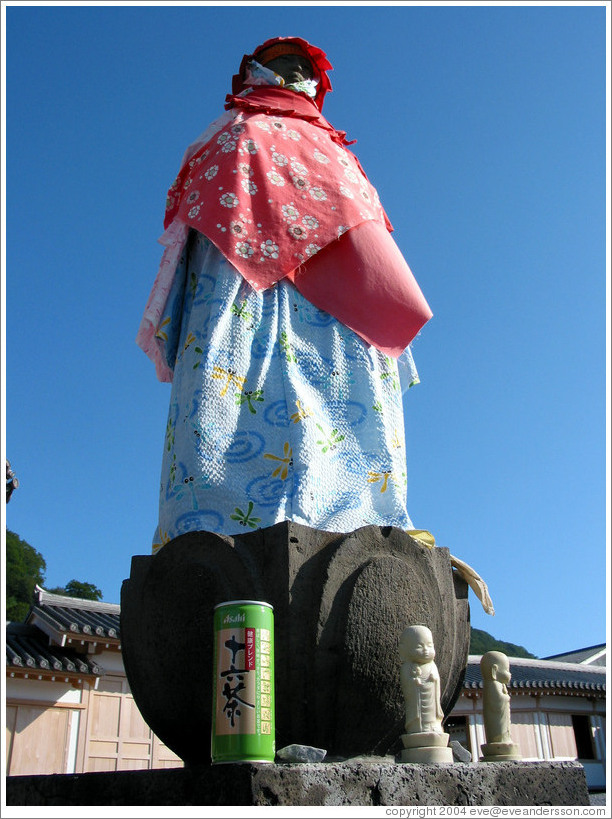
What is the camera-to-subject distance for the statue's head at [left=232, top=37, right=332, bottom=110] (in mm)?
3975

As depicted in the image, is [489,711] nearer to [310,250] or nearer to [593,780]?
[310,250]

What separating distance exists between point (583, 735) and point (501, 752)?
14.8 m

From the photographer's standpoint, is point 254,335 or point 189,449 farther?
point 254,335

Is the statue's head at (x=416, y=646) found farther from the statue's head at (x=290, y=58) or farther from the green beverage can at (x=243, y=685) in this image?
the statue's head at (x=290, y=58)

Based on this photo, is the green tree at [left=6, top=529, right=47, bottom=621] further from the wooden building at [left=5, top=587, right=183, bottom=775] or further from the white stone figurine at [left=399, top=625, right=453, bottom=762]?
the white stone figurine at [left=399, top=625, right=453, bottom=762]

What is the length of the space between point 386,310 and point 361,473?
31.1 inches

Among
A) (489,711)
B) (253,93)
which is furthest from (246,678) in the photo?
(253,93)

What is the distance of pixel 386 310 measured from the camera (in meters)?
3.25

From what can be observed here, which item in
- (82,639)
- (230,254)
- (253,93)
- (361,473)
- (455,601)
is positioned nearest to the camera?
(455,601)

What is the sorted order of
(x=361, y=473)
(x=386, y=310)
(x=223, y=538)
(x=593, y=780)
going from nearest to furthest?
(x=223, y=538), (x=361, y=473), (x=386, y=310), (x=593, y=780)

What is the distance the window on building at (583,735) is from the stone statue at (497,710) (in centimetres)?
1422

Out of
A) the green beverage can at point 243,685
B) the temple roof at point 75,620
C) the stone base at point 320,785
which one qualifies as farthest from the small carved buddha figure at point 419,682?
the temple roof at point 75,620

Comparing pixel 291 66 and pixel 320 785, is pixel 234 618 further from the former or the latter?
pixel 291 66

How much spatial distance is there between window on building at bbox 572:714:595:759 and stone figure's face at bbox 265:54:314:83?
14326 mm
